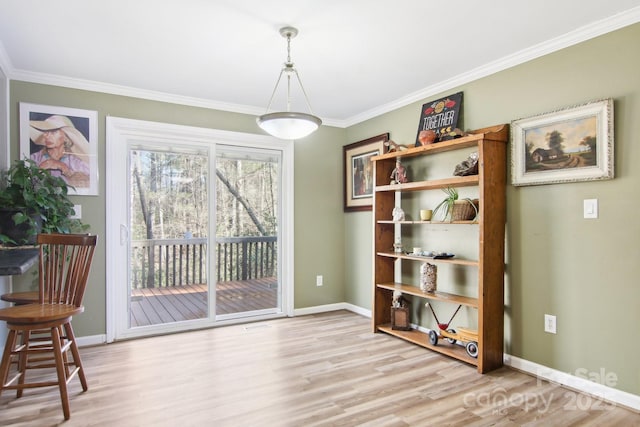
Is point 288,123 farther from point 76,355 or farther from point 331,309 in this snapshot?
point 331,309

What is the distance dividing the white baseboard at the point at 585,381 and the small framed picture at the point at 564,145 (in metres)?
1.33

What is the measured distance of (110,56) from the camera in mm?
2871

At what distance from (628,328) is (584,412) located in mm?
586

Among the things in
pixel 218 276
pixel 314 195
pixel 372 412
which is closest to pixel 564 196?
pixel 372 412

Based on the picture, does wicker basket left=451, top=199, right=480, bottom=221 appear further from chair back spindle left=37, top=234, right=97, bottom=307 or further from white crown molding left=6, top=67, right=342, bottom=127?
chair back spindle left=37, top=234, right=97, bottom=307

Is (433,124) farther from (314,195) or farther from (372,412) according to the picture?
(372,412)

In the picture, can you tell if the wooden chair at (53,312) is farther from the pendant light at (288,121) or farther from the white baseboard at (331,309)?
the white baseboard at (331,309)

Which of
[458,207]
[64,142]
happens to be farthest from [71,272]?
[458,207]

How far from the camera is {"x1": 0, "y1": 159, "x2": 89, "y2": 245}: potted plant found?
2.74 m

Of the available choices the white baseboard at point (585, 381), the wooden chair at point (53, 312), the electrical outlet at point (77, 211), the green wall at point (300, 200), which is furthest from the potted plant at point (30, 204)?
the white baseboard at point (585, 381)

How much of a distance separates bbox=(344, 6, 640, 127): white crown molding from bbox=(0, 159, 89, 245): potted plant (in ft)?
10.8

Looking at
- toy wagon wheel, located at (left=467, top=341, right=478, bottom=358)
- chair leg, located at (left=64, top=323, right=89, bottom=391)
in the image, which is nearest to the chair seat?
chair leg, located at (left=64, top=323, right=89, bottom=391)

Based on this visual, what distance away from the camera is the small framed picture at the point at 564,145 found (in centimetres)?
237

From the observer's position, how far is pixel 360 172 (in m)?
4.56
